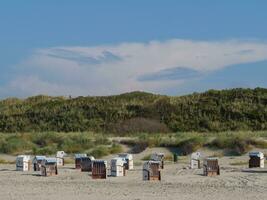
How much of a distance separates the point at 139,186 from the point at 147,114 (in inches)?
1453

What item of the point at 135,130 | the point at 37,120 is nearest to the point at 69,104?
the point at 37,120

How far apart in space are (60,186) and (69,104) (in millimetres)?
44464

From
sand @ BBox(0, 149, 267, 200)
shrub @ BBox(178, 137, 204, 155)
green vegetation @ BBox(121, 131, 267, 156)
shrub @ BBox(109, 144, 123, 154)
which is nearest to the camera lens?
sand @ BBox(0, 149, 267, 200)

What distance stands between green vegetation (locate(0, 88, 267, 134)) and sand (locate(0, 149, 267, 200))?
26266mm

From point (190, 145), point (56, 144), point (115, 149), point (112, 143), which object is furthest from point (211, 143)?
point (56, 144)

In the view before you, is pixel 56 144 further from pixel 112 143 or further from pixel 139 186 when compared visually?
pixel 139 186

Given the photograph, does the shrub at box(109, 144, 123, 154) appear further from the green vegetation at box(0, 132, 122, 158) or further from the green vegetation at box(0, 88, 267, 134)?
the green vegetation at box(0, 88, 267, 134)

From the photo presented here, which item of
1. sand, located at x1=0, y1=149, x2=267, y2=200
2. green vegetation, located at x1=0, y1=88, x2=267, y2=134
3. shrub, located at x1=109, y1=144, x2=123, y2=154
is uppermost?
green vegetation, located at x1=0, y1=88, x2=267, y2=134

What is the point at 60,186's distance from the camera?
2578cm

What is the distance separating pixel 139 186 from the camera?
25422 millimetres

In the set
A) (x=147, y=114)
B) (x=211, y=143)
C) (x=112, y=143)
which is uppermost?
(x=147, y=114)

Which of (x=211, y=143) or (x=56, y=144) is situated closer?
(x=211, y=143)

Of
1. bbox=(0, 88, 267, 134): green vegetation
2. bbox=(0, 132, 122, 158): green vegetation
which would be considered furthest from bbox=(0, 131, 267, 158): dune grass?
bbox=(0, 88, 267, 134): green vegetation

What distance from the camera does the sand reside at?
2244 centimetres
